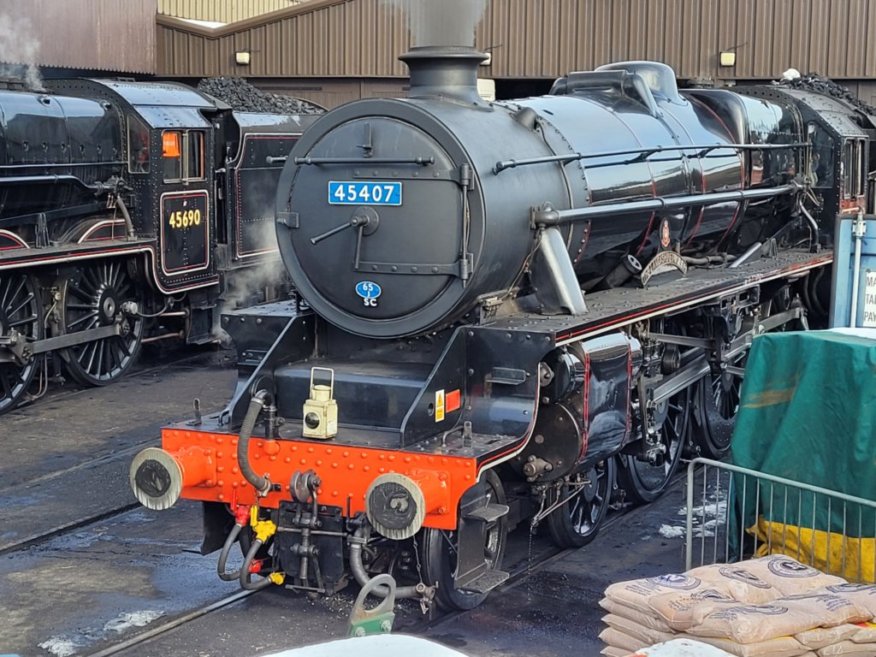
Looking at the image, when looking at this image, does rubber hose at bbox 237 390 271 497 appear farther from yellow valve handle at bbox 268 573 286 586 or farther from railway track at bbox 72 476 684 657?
railway track at bbox 72 476 684 657

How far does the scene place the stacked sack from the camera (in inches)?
154

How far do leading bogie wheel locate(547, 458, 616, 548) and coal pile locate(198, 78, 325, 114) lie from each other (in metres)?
7.70

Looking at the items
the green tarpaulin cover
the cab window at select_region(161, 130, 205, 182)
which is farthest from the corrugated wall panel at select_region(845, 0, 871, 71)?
the green tarpaulin cover

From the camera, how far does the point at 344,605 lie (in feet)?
18.8

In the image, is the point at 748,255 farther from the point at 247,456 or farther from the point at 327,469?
the point at 247,456

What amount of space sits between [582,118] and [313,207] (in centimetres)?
172

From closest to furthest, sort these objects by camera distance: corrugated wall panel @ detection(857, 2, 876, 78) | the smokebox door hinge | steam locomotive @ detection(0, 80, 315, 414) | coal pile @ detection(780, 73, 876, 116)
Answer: the smokebox door hinge, steam locomotive @ detection(0, 80, 315, 414), coal pile @ detection(780, 73, 876, 116), corrugated wall panel @ detection(857, 2, 876, 78)

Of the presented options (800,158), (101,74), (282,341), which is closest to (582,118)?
(282,341)

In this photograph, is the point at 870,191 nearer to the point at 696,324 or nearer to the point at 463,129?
the point at 696,324

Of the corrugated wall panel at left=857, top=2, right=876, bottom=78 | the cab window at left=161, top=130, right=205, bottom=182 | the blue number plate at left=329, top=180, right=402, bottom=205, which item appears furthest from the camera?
the corrugated wall panel at left=857, top=2, right=876, bottom=78

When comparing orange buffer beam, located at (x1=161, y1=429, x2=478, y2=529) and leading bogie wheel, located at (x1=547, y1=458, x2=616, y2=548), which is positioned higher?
orange buffer beam, located at (x1=161, y1=429, x2=478, y2=529)

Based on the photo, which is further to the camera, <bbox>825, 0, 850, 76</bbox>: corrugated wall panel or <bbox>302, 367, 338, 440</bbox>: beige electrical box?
<bbox>825, 0, 850, 76</bbox>: corrugated wall panel

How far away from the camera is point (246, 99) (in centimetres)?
1407

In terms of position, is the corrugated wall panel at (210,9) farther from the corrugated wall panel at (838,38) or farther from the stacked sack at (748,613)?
the stacked sack at (748,613)
